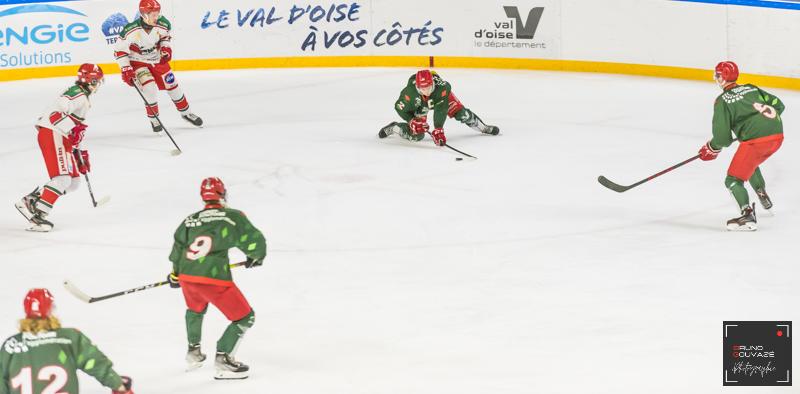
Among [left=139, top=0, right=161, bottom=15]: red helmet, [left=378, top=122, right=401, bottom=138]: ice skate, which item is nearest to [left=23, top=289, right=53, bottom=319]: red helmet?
[left=378, top=122, right=401, bottom=138]: ice skate

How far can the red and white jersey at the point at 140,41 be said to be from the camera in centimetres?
1336

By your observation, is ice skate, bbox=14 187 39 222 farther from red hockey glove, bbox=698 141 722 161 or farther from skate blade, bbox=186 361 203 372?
red hockey glove, bbox=698 141 722 161

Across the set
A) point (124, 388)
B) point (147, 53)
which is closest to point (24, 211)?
point (147, 53)

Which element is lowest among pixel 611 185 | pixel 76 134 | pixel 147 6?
pixel 611 185

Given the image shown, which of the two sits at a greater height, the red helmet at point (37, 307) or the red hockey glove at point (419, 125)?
the red helmet at point (37, 307)

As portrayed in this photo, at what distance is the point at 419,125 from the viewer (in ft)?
40.9

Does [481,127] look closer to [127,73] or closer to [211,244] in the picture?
[127,73]

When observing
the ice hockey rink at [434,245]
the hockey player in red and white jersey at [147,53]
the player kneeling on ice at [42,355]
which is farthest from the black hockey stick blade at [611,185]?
the player kneeling on ice at [42,355]

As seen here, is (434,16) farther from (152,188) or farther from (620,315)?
(620,315)

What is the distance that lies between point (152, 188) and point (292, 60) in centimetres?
661

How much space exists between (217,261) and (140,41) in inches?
290

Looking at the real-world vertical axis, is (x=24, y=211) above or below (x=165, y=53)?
below

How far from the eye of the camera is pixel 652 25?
15664 millimetres

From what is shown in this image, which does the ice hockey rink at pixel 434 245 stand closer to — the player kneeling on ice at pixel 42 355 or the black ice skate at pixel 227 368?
the black ice skate at pixel 227 368
